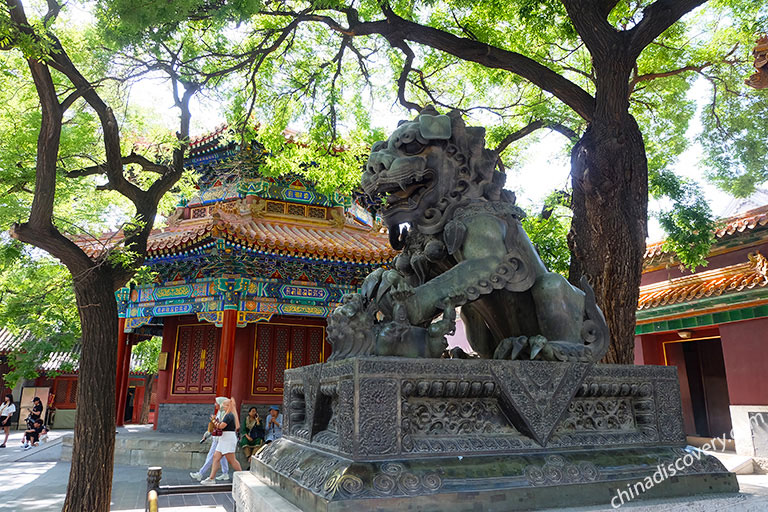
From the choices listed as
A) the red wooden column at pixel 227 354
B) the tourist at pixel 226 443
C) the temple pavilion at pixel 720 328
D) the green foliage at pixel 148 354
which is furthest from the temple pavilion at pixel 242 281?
the green foliage at pixel 148 354

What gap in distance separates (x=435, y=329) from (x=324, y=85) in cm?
672

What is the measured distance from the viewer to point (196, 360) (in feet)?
44.3

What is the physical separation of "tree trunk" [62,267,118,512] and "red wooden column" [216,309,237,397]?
5.79 m

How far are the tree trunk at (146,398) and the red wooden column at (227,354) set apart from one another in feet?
48.6

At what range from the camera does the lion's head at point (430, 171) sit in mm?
2553

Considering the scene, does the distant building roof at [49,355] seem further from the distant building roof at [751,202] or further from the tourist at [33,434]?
the distant building roof at [751,202]

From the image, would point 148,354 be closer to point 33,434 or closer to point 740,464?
point 33,434

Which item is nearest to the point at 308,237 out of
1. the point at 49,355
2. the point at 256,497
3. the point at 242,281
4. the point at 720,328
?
the point at 242,281

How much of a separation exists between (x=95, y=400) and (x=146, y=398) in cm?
2136

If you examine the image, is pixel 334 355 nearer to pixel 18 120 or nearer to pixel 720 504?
pixel 720 504

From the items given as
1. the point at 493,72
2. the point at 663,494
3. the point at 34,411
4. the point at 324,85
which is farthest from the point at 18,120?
the point at 34,411

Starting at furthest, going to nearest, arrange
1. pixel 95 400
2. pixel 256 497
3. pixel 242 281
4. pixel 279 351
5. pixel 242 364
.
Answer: pixel 279 351 < pixel 242 364 < pixel 242 281 < pixel 95 400 < pixel 256 497

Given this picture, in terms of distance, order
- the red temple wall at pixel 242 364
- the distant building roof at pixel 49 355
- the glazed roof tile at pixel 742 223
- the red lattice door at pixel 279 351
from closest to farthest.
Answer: the glazed roof tile at pixel 742 223, the red temple wall at pixel 242 364, the red lattice door at pixel 279 351, the distant building roof at pixel 49 355

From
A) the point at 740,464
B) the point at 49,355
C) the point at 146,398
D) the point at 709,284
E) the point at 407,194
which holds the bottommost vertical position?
the point at 740,464
